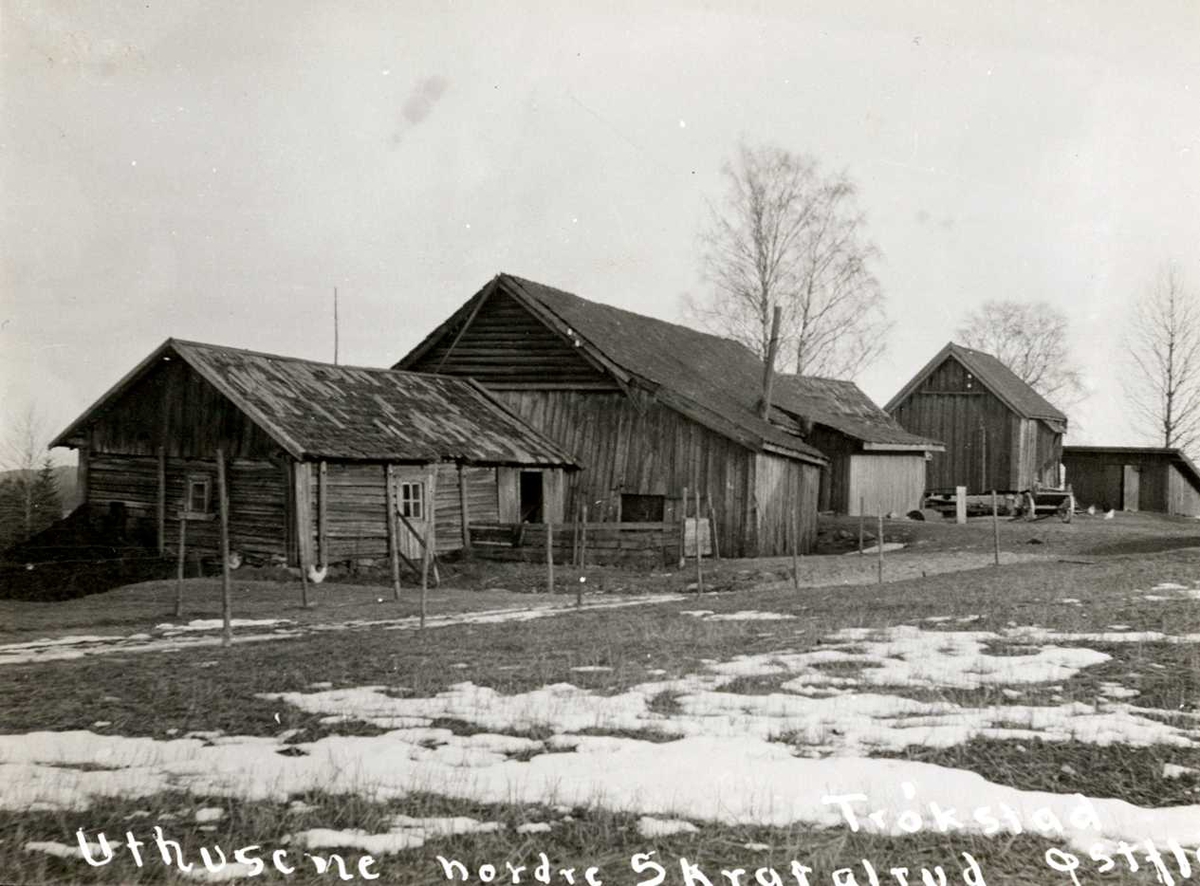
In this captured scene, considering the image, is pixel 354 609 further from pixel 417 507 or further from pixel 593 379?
pixel 593 379

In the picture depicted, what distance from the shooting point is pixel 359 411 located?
26.9m

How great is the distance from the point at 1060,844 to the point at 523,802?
2902 millimetres

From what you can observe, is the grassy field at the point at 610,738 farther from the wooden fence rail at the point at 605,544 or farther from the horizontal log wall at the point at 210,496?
the wooden fence rail at the point at 605,544

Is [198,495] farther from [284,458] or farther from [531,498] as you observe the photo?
[531,498]

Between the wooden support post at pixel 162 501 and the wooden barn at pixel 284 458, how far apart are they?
0.12 ft

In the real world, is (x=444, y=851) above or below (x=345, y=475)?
below

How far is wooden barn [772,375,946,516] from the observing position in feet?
125

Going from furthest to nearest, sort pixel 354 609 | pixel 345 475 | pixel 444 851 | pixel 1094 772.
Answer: pixel 345 475, pixel 354 609, pixel 1094 772, pixel 444 851

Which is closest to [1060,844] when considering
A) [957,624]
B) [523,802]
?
[523,802]

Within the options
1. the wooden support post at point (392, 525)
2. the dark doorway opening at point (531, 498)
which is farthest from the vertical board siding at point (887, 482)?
the wooden support post at point (392, 525)

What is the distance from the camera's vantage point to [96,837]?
20.6 ft

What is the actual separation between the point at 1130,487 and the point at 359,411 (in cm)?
3545

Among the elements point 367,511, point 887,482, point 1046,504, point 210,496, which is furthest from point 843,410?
point 210,496

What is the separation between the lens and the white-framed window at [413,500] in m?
26.4
